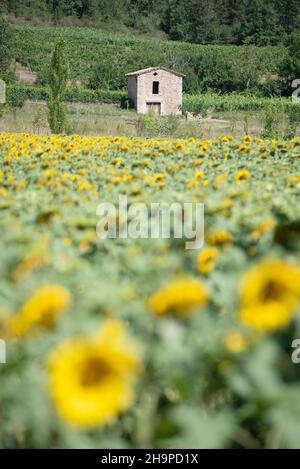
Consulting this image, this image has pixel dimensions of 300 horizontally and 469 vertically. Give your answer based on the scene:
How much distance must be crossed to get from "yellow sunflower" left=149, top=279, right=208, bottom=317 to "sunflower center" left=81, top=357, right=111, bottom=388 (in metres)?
0.22

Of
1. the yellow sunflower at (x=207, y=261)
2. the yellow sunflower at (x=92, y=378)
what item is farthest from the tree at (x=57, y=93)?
the yellow sunflower at (x=92, y=378)

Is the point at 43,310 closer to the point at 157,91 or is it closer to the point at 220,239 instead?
the point at 220,239

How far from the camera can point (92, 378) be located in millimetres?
926

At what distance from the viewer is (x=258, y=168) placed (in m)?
4.24

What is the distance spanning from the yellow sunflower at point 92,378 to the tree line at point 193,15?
6589 cm

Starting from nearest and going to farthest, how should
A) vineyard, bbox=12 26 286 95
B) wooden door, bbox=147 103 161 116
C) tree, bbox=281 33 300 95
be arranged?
1. wooden door, bbox=147 103 161 116
2. vineyard, bbox=12 26 286 95
3. tree, bbox=281 33 300 95

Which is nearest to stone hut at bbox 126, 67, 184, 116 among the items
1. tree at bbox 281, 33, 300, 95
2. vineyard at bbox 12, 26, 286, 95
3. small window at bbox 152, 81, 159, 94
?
small window at bbox 152, 81, 159, 94

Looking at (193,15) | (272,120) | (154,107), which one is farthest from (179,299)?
(193,15)

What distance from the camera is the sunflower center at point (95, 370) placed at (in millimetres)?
924

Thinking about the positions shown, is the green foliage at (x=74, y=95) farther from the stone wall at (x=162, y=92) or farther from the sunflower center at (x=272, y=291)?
the sunflower center at (x=272, y=291)

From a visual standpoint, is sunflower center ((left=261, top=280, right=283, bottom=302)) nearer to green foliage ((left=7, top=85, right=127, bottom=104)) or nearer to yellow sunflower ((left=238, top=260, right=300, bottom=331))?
yellow sunflower ((left=238, top=260, right=300, bottom=331))

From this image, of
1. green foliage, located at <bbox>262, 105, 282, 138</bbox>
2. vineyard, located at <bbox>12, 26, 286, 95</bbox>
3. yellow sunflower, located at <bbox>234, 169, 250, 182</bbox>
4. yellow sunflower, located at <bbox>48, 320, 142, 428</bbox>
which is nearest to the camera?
yellow sunflower, located at <bbox>48, 320, 142, 428</bbox>

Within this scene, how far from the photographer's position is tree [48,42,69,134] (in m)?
15.0
